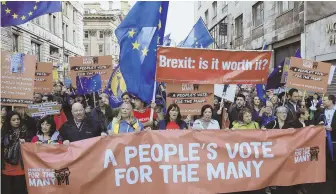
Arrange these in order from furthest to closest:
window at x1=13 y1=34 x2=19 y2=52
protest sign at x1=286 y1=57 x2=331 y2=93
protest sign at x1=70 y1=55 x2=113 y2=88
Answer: window at x1=13 y1=34 x2=19 y2=52, protest sign at x1=70 y1=55 x2=113 y2=88, protest sign at x1=286 y1=57 x2=331 y2=93

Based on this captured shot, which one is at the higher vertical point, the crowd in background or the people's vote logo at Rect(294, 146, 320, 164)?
the crowd in background

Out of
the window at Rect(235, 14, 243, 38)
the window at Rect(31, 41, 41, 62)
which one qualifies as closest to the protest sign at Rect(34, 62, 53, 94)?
the window at Rect(235, 14, 243, 38)

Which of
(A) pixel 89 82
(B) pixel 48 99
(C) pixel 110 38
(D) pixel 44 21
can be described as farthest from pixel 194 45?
(C) pixel 110 38

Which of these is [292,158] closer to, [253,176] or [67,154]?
[253,176]

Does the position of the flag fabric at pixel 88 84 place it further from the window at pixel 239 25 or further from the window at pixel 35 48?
the window at pixel 35 48

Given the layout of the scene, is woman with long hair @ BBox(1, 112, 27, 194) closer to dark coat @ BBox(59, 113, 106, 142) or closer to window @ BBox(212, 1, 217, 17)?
dark coat @ BBox(59, 113, 106, 142)

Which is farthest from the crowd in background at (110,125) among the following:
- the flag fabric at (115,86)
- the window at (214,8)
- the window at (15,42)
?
the window at (214,8)

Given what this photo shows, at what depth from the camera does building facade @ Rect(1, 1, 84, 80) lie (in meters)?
29.9

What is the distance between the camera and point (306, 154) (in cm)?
575

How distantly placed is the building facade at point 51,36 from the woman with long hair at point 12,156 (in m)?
20.8

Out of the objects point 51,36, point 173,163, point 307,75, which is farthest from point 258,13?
point 51,36

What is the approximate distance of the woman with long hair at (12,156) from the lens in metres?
5.37

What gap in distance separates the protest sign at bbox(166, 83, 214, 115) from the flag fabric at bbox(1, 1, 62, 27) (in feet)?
7.84

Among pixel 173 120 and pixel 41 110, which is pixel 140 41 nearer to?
pixel 173 120
